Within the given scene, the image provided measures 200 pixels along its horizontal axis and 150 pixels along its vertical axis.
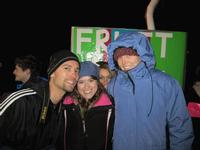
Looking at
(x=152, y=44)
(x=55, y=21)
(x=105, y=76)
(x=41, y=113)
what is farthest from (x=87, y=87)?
(x=55, y=21)

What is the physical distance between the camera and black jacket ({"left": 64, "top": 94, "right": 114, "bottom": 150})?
11.7 feet

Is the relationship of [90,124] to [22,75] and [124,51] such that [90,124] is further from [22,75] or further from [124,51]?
[22,75]

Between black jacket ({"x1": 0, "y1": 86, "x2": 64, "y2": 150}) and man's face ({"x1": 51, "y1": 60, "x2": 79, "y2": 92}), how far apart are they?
0.23 m

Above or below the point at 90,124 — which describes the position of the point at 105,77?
above

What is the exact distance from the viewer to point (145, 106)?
10.3 ft

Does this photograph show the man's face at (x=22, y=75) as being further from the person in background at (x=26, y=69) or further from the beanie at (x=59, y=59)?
the beanie at (x=59, y=59)

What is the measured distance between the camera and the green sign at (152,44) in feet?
17.6

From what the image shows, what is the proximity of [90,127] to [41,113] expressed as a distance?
724 millimetres

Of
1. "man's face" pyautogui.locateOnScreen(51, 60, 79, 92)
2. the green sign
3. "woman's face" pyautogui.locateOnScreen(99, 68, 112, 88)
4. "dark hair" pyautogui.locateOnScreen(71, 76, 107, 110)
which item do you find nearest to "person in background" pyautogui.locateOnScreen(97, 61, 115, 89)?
"woman's face" pyautogui.locateOnScreen(99, 68, 112, 88)

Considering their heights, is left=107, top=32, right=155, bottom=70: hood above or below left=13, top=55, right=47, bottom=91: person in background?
above

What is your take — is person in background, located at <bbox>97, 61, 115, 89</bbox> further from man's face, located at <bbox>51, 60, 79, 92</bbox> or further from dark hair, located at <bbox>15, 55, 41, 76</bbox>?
dark hair, located at <bbox>15, 55, 41, 76</bbox>

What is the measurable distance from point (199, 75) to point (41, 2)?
25.1m

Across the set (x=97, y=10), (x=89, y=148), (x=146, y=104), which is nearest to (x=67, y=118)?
(x=89, y=148)

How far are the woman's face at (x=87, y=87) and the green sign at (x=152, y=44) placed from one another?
1583mm
